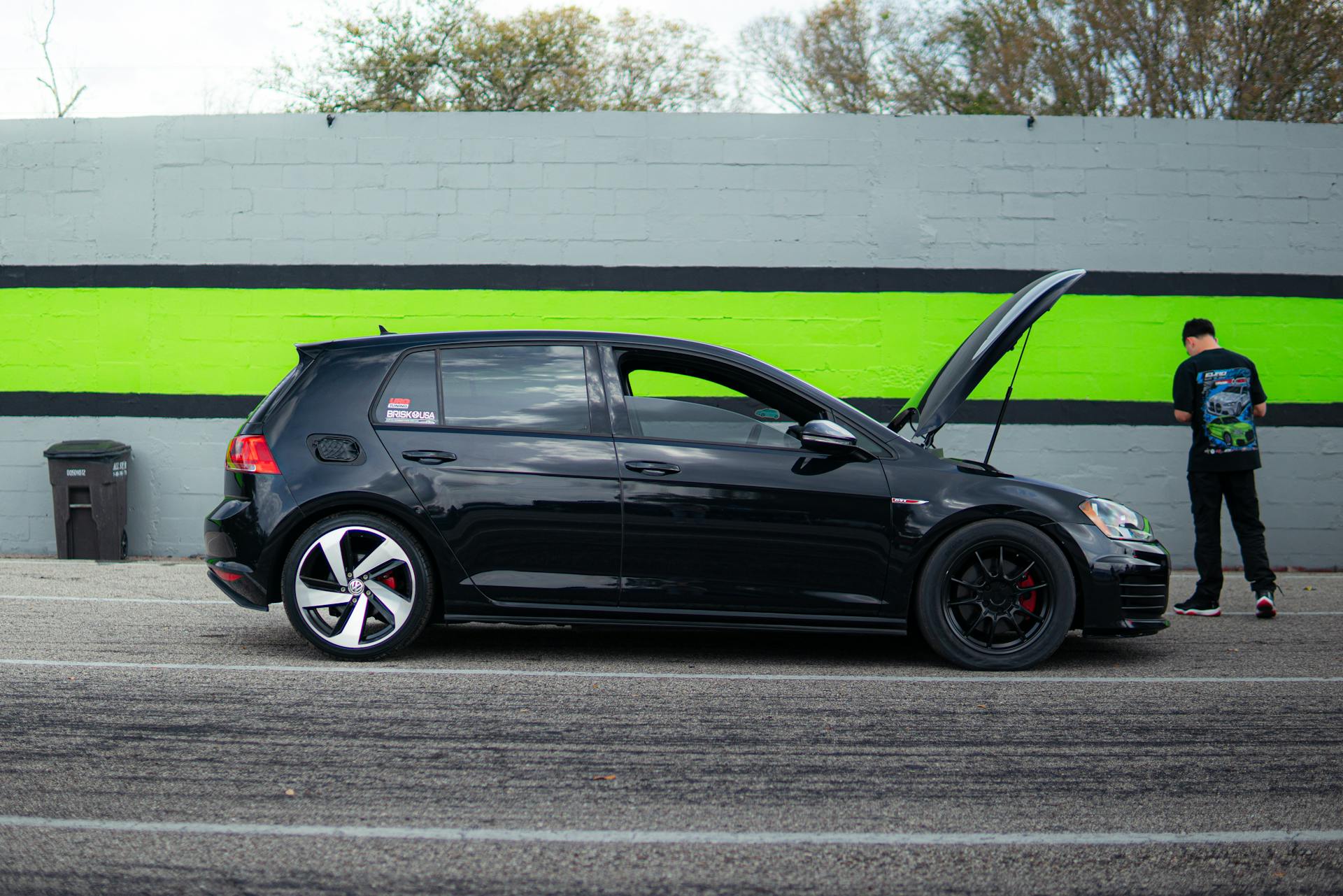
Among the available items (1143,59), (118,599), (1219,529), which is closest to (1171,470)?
(1219,529)

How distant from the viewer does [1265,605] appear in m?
7.43

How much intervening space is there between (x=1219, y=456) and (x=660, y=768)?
507cm

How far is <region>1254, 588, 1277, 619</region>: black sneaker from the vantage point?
24.4ft

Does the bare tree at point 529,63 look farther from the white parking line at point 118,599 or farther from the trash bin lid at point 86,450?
the white parking line at point 118,599

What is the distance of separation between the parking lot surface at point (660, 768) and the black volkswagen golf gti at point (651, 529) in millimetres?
293

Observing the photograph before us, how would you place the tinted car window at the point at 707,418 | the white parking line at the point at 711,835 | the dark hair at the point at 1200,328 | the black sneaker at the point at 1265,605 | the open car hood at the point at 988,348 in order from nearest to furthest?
the white parking line at the point at 711,835, the tinted car window at the point at 707,418, the open car hood at the point at 988,348, the black sneaker at the point at 1265,605, the dark hair at the point at 1200,328

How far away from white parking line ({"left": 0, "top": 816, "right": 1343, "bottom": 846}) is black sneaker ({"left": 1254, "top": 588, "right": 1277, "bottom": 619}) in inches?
171

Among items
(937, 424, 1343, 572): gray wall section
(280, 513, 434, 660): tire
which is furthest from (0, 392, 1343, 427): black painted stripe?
(280, 513, 434, 660): tire

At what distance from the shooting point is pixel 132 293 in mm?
10305

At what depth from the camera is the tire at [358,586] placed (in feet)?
18.3

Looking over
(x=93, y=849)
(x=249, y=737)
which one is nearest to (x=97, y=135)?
(x=249, y=737)

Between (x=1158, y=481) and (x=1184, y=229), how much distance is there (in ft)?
6.96

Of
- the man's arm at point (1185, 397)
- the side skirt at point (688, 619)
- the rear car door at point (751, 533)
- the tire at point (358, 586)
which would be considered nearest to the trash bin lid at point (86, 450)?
the tire at point (358, 586)

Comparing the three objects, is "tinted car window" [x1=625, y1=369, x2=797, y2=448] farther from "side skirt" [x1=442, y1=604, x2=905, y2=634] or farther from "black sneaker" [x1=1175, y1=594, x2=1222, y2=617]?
"black sneaker" [x1=1175, y1=594, x2=1222, y2=617]
